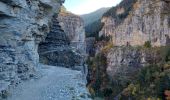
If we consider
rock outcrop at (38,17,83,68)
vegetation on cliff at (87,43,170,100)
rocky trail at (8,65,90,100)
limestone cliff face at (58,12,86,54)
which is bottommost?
vegetation on cliff at (87,43,170,100)

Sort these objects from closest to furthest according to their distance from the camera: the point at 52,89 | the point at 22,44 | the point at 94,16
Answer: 1. the point at 52,89
2. the point at 22,44
3. the point at 94,16

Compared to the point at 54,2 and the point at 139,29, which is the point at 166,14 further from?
the point at 54,2

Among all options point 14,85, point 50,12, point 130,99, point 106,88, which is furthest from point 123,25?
point 14,85

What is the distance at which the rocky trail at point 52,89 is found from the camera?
1964 cm

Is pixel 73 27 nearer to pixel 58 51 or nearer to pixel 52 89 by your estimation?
pixel 58 51

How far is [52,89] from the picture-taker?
2053cm

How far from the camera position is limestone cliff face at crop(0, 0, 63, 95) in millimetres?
19797

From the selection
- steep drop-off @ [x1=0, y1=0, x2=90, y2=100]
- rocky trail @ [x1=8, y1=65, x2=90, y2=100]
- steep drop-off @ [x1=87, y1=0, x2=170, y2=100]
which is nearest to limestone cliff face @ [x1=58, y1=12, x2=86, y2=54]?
steep drop-off @ [x1=87, y1=0, x2=170, y2=100]

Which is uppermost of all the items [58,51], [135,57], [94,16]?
[94,16]

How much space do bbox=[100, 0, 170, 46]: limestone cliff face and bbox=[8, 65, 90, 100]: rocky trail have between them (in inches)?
2060

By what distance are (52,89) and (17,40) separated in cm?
245

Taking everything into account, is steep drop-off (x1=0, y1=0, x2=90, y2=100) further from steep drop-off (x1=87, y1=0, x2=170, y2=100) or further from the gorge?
steep drop-off (x1=87, y1=0, x2=170, y2=100)

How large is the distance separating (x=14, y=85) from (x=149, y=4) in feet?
194

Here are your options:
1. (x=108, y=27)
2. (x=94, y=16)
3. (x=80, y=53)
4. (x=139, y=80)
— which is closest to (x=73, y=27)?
(x=139, y=80)
